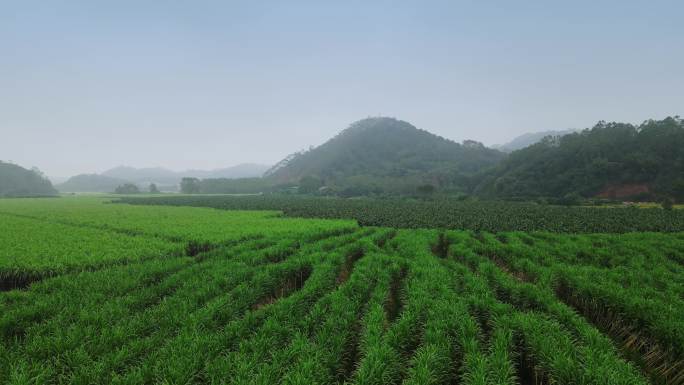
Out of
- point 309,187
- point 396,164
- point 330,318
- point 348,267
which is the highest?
point 396,164

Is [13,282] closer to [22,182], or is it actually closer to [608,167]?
[608,167]

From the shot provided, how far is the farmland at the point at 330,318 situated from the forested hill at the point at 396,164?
94.5 meters

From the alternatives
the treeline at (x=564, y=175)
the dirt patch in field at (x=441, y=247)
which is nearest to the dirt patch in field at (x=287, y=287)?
the dirt patch in field at (x=441, y=247)

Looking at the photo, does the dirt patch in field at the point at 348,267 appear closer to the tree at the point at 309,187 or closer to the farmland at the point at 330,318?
the farmland at the point at 330,318

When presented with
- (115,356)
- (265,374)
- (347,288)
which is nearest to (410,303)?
(347,288)

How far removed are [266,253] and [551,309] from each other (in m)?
12.1

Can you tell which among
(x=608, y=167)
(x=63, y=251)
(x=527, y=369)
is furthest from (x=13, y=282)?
(x=608, y=167)

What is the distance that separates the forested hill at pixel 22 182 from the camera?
13112cm

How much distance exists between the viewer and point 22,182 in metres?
138

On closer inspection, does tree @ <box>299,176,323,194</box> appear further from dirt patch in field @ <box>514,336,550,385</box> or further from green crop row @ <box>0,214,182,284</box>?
dirt patch in field @ <box>514,336,550,385</box>

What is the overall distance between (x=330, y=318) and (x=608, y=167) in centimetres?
9579

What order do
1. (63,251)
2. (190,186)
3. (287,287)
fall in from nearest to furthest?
(287,287), (63,251), (190,186)

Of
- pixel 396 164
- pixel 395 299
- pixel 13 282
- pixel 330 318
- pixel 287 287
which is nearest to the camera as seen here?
pixel 330 318

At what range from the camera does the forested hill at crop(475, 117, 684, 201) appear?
223 feet
